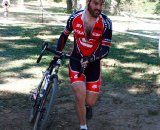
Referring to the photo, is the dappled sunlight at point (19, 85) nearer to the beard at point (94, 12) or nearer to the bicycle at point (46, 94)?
the bicycle at point (46, 94)

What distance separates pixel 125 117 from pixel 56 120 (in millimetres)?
1382

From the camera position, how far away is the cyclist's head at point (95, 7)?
214 inches

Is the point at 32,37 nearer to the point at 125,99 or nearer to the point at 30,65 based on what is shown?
the point at 30,65

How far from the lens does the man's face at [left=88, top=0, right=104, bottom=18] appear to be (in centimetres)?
542

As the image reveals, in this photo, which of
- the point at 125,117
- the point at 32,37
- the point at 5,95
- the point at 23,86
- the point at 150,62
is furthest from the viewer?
the point at 32,37

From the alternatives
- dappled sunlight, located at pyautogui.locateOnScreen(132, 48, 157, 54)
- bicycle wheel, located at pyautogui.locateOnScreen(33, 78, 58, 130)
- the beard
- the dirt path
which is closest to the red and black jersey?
the beard

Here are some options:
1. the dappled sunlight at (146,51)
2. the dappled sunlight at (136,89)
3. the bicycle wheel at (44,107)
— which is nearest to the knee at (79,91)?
the bicycle wheel at (44,107)

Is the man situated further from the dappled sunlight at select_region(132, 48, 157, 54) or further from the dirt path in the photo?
the dappled sunlight at select_region(132, 48, 157, 54)

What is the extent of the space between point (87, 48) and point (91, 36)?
22 centimetres

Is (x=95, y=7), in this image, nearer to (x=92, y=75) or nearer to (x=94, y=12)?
(x=94, y=12)

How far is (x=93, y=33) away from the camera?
5.75 meters

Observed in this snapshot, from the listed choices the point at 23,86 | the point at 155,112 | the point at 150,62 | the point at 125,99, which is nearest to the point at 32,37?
the point at 150,62

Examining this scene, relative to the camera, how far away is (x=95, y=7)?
5.46 meters

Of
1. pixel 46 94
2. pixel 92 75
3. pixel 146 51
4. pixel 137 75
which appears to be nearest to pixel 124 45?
pixel 146 51
